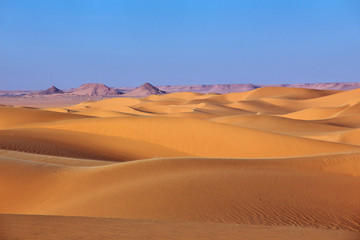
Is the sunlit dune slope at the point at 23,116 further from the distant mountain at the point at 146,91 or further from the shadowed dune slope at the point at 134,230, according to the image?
the distant mountain at the point at 146,91

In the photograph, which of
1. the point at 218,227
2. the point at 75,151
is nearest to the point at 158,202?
the point at 218,227

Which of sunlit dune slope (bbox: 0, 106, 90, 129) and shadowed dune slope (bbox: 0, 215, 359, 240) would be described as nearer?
shadowed dune slope (bbox: 0, 215, 359, 240)

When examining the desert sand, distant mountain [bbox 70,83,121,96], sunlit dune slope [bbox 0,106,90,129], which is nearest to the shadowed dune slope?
the desert sand

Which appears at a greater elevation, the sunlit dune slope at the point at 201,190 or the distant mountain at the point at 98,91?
the distant mountain at the point at 98,91

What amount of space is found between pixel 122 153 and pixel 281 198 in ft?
34.2

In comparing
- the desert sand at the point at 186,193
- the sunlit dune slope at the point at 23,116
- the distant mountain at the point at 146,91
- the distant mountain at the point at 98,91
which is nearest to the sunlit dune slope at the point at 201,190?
the desert sand at the point at 186,193

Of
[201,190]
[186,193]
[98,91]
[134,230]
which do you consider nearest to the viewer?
[134,230]

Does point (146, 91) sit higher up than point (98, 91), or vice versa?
point (98, 91)

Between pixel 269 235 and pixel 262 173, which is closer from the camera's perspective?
pixel 269 235

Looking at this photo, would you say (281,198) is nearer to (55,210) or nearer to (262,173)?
(262,173)

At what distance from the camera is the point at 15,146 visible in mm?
15859

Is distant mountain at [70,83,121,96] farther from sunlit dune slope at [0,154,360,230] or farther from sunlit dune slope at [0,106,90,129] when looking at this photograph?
sunlit dune slope at [0,154,360,230]

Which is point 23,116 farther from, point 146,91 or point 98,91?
point 146,91

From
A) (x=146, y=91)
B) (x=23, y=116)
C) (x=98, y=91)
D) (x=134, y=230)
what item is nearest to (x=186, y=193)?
(x=134, y=230)
